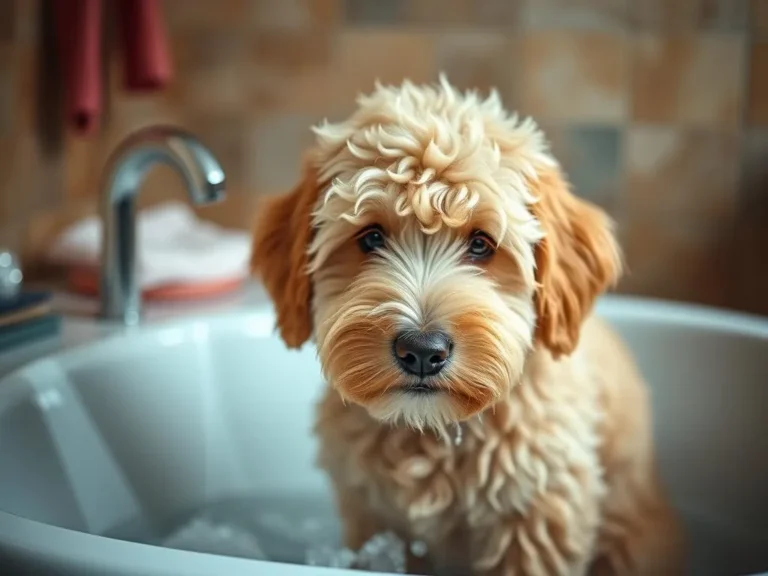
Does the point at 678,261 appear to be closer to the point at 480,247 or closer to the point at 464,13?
the point at 464,13

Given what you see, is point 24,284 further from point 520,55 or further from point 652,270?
point 652,270

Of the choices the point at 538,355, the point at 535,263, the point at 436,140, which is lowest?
the point at 538,355

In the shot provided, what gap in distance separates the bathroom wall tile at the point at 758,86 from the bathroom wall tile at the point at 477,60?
542 mm

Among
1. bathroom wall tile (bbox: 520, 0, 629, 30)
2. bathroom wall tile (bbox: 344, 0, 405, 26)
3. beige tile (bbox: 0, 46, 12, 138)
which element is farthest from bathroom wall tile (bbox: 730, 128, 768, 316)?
beige tile (bbox: 0, 46, 12, 138)

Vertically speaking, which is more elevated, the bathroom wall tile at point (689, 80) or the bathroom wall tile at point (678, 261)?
the bathroom wall tile at point (689, 80)

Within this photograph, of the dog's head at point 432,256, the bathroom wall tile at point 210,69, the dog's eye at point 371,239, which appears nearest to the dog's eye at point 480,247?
the dog's head at point 432,256

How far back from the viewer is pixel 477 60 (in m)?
2.43

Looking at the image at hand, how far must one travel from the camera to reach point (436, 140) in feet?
3.76

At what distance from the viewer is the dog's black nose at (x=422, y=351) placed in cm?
105

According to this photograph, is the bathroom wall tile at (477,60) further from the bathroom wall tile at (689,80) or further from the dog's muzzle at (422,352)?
the dog's muzzle at (422,352)

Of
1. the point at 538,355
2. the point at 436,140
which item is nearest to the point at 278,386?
the point at 538,355

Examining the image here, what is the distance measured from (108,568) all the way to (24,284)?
1343mm

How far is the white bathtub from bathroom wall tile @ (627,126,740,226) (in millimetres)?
493

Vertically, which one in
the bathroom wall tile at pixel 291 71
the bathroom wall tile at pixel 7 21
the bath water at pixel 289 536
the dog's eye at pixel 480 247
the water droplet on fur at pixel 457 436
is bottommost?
the bath water at pixel 289 536
